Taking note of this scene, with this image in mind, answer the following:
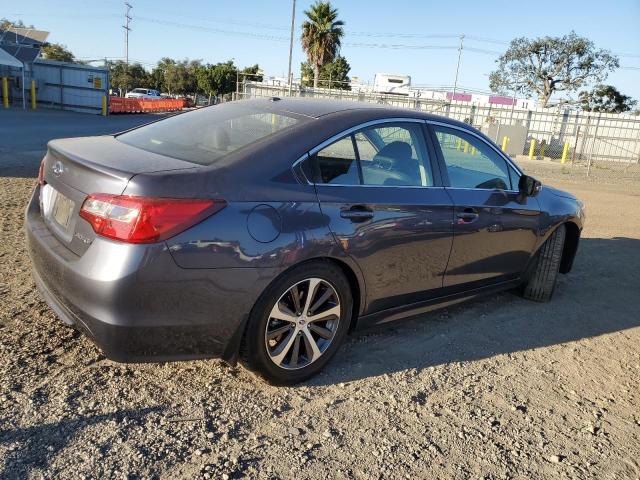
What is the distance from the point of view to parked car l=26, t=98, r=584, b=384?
2629 millimetres

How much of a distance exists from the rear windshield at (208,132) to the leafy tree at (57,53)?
220ft

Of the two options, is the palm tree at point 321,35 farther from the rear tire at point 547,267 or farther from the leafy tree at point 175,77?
the rear tire at point 547,267

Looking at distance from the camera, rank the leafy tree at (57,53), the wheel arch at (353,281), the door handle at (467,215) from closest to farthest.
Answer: the wheel arch at (353,281) → the door handle at (467,215) → the leafy tree at (57,53)

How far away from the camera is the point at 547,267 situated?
4992mm

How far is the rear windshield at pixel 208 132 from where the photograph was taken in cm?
317

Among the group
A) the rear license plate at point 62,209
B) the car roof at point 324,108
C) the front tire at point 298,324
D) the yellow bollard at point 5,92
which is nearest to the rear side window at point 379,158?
the car roof at point 324,108

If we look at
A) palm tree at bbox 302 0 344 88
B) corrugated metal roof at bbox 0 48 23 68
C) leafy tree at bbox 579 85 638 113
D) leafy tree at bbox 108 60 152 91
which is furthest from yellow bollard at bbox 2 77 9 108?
leafy tree at bbox 579 85 638 113

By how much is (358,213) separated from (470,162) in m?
1.54

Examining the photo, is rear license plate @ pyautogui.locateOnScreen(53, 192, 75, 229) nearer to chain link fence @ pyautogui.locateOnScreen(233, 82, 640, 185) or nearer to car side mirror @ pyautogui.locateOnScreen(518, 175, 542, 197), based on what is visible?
car side mirror @ pyautogui.locateOnScreen(518, 175, 542, 197)

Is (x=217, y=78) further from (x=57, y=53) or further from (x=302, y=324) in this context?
(x=302, y=324)

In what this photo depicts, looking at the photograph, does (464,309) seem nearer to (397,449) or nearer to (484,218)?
(484,218)

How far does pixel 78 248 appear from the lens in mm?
2754

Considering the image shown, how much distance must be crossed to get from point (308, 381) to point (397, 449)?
766mm

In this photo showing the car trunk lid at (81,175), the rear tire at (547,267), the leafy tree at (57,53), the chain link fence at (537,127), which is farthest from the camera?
the leafy tree at (57,53)
